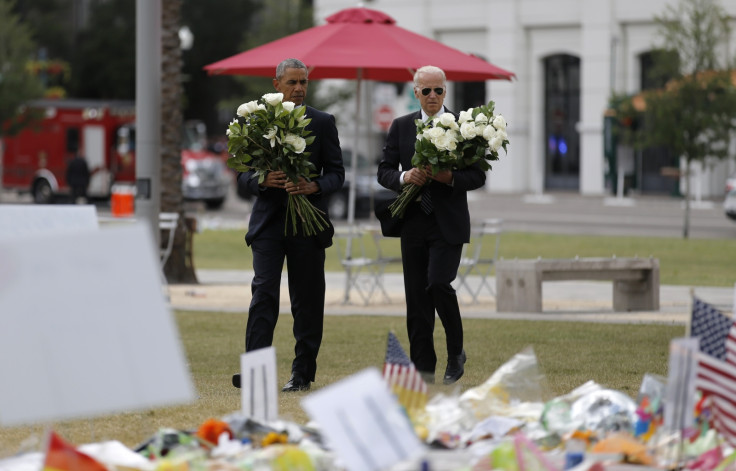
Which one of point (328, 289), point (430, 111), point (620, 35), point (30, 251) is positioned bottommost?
point (328, 289)

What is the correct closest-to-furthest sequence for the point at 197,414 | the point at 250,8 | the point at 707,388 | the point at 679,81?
the point at 707,388, the point at 197,414, the point at 679,81, the point at 250,8

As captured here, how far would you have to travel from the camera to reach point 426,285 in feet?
29.6

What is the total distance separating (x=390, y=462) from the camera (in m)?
4.42

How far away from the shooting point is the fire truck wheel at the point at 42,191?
41.1 meters

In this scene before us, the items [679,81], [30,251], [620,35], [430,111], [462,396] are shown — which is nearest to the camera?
[30,251]

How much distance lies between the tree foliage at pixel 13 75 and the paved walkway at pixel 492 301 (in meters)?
23.9

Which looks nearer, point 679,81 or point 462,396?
point 462,396

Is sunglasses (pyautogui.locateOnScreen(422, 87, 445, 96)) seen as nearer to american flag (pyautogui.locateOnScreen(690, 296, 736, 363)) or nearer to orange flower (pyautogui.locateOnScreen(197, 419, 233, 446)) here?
american flag (pyautogui.locateOnScreen(690, 296, 736, 363))

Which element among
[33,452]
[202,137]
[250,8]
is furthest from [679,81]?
[250,8]

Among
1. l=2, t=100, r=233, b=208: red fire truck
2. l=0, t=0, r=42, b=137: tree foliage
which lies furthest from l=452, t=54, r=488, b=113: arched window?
l=0, t=0, r=42, b=137: tree foliage

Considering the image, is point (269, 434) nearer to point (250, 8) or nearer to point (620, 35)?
point (620, 35)

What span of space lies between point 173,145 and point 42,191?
24.1 m

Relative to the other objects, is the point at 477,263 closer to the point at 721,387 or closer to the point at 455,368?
the point at 455,368

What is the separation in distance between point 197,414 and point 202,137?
127ft
